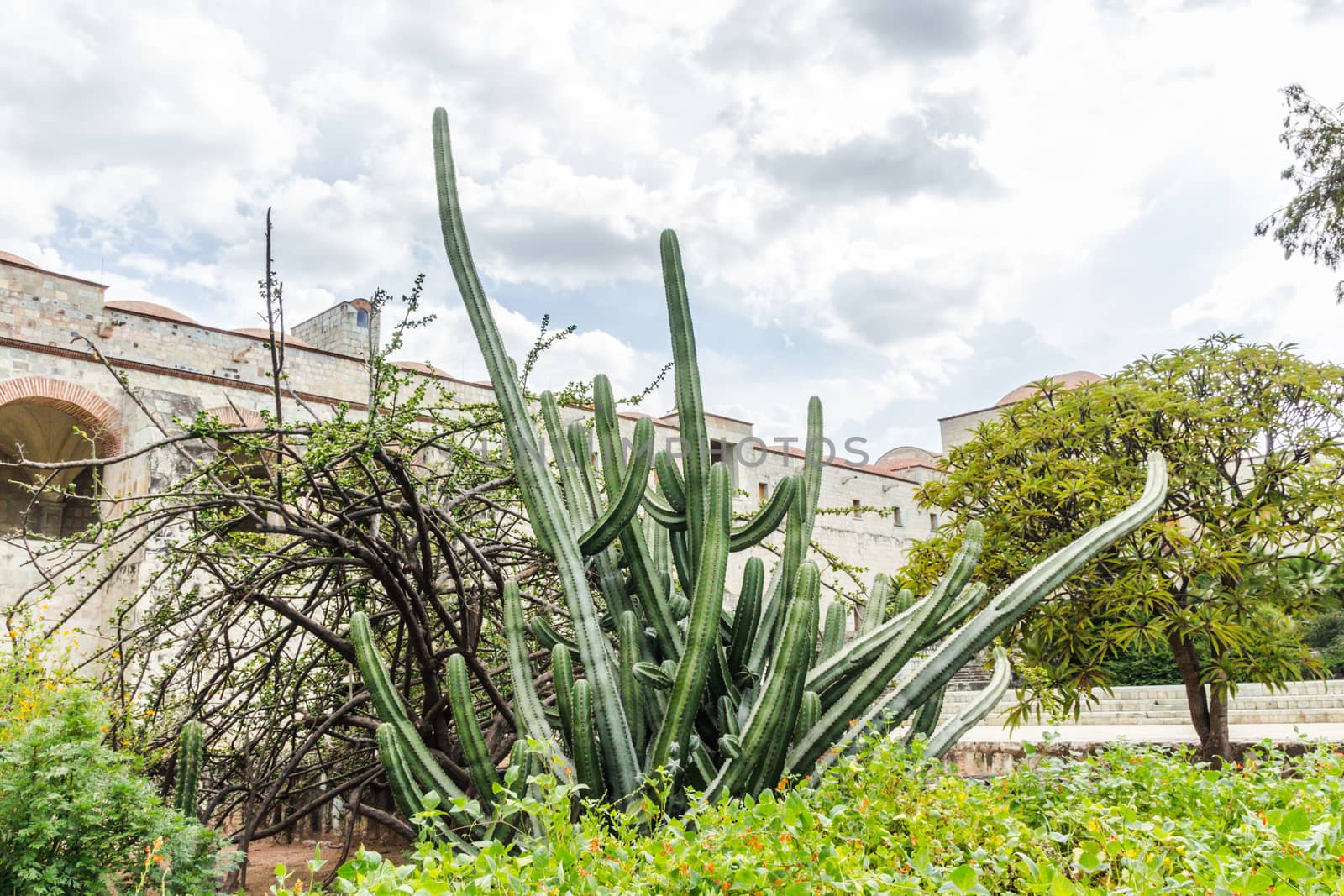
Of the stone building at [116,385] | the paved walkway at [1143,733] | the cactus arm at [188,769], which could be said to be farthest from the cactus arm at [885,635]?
the paved walkway at [1143,733]

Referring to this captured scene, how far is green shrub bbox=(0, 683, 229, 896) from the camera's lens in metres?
2.83

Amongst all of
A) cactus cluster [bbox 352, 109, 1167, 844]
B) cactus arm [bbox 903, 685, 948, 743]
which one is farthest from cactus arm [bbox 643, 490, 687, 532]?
cactus arm [bbox 903, 685, 948, 743]

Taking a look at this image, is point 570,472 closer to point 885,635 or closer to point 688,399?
point 688,399

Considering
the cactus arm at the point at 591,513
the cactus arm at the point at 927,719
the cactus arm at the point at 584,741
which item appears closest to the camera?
the cactus arm at the point at 584,741

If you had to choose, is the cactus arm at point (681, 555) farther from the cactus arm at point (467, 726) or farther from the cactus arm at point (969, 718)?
the cactus arm at point (969, 718)

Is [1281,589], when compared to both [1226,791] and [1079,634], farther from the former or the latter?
[1226,791]

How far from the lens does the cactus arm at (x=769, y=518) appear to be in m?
3.21

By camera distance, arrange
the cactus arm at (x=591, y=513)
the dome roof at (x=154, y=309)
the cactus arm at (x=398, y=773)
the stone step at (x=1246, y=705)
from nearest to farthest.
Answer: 1. the cactus arm at (x=398, y=773)
2. the cactus arm at (x=591, y=513)
3. the stone step at (x=1246, y=705)
4. the dome roof at (x=154, y=309)

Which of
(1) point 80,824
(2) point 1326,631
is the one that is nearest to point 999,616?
(1) point 80,824

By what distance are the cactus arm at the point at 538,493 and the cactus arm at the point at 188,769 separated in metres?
1.41

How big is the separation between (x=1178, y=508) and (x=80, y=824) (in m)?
6.48

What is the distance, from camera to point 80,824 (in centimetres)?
290

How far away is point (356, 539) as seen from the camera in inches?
161

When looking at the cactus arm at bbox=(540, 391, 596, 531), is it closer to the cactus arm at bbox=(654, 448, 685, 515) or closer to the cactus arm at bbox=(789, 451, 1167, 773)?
the cactus arm at bbox=(654, 448, 685, 515)
